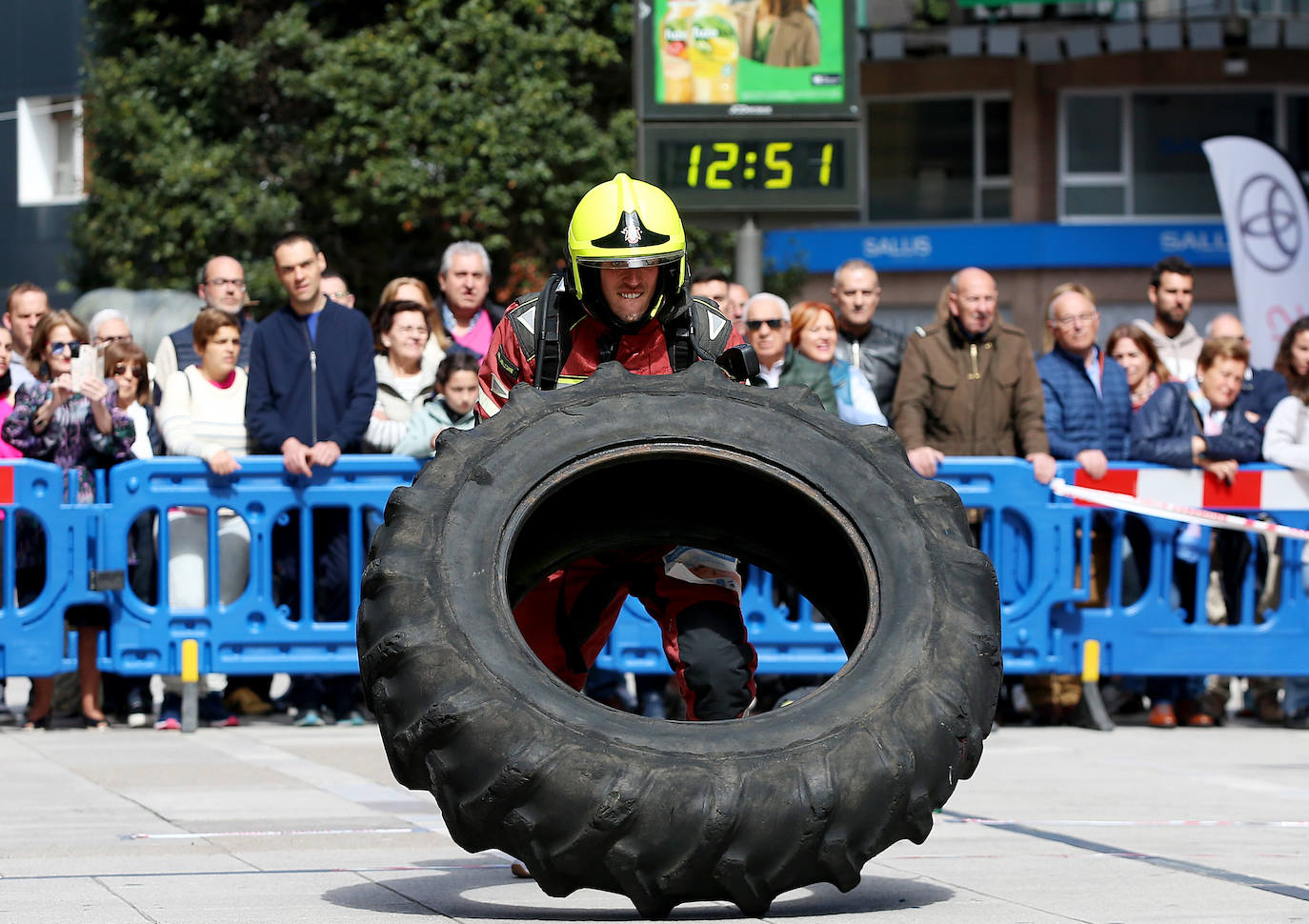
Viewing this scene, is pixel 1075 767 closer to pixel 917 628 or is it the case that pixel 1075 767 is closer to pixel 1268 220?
pixel 917 628

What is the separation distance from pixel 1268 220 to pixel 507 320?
11762 mm

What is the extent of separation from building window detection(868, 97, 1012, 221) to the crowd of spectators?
76.4ft

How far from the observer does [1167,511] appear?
10.3m

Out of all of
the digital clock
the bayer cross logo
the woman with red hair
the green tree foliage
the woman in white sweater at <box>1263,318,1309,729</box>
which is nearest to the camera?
the woman in white sweater at <box>1263,318,1309,729</box>

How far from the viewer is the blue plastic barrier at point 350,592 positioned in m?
9.92

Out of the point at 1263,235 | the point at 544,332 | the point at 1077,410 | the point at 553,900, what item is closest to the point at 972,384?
the point at 1077,410

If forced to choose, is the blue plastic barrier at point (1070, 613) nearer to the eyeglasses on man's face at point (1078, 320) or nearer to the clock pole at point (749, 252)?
the eyeglasses on man's face at point (1078, 320)

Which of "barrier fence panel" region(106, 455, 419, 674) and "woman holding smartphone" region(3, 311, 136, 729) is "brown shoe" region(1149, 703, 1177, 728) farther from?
"woman holding smartphone" region(3, 311, 136, 729)

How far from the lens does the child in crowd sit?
33.0ft

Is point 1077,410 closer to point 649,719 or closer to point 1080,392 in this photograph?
point 1080,392

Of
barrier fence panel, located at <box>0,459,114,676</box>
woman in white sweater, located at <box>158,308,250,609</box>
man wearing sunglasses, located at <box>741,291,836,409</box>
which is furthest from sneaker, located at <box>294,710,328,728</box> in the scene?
man wearing sunglasses, located at <box>741,291,836,409</box>

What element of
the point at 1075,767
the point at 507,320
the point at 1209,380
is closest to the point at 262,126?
the point at 1209,380

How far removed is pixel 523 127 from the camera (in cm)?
2556

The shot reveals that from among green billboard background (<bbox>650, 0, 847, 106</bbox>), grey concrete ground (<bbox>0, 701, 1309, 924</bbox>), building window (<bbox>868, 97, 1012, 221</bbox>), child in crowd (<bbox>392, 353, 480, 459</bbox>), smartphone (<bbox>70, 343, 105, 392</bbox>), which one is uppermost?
building window (<bbox>868, 97, 1012, 221</bbox>)
